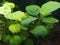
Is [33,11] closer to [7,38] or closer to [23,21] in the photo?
[23,21]

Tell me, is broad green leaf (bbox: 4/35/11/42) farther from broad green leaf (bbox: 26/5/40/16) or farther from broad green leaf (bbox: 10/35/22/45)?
broad green leaf (bbox: 26/5/40/16)

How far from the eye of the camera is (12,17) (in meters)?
1.10

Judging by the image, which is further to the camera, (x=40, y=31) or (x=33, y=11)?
(x=33, y=11)

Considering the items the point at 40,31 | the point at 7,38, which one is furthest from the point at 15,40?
the point at 40,31

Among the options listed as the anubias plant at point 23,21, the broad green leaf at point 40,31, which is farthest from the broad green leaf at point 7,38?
the broad green leaf at point 40,31

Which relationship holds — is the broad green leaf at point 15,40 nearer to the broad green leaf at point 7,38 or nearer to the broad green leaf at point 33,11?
the broad green leaf at point 7,38

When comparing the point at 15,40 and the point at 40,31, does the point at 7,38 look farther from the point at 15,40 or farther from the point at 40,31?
the point at 40,31

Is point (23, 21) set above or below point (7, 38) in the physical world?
above

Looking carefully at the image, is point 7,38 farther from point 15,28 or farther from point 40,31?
point 40,31

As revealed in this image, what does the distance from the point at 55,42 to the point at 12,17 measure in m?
0.60

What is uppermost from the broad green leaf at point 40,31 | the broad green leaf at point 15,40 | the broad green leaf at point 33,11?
the broad green leaf at point 33,11

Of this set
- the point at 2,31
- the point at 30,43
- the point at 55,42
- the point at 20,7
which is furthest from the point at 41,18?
the point at 20,7

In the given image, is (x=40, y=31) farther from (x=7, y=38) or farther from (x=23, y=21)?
(x=7, y=38)

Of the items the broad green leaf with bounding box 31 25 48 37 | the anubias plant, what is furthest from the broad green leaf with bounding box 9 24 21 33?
the broad green leaf with bounding box 31 25 48 37
